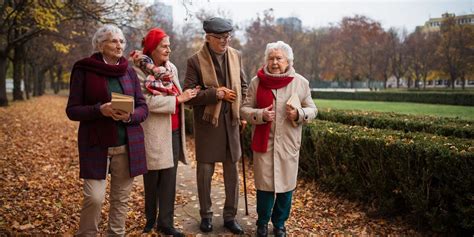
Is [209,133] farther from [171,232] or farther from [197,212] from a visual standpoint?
[197,212]

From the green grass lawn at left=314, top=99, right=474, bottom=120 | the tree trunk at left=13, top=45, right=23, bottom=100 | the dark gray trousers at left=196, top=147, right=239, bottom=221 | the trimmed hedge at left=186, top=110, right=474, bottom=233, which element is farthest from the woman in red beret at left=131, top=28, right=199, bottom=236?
the tree trunk at left=13, top=45, right=23, bottom=100

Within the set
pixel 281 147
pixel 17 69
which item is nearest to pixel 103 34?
pixel 281 147

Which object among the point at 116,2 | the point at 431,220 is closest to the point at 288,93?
the point at 431,220

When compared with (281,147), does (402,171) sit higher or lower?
lower

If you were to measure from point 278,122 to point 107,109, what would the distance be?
5.54 feet

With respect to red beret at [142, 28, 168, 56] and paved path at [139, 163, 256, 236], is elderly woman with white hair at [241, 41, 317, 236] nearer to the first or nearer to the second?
paved path at [139, 163, 256, 236]

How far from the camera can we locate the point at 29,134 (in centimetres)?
1041

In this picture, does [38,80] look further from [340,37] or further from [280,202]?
[280,202]

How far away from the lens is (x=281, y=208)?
12.5 feet

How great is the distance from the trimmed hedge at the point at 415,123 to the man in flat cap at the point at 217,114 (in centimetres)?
448

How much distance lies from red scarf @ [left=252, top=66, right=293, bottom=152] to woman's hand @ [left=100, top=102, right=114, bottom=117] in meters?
1.53

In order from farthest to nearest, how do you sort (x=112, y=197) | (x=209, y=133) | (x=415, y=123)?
(x=415, y=123), (x=209, y=133), (x=112, y=197)

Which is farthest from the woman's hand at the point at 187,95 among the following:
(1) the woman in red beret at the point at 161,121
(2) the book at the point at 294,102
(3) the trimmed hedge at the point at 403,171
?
(3) the trimmed hedge at the point at 403,171

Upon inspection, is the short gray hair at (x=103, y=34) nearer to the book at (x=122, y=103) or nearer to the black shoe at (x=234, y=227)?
the book at (x=122, y=103)
